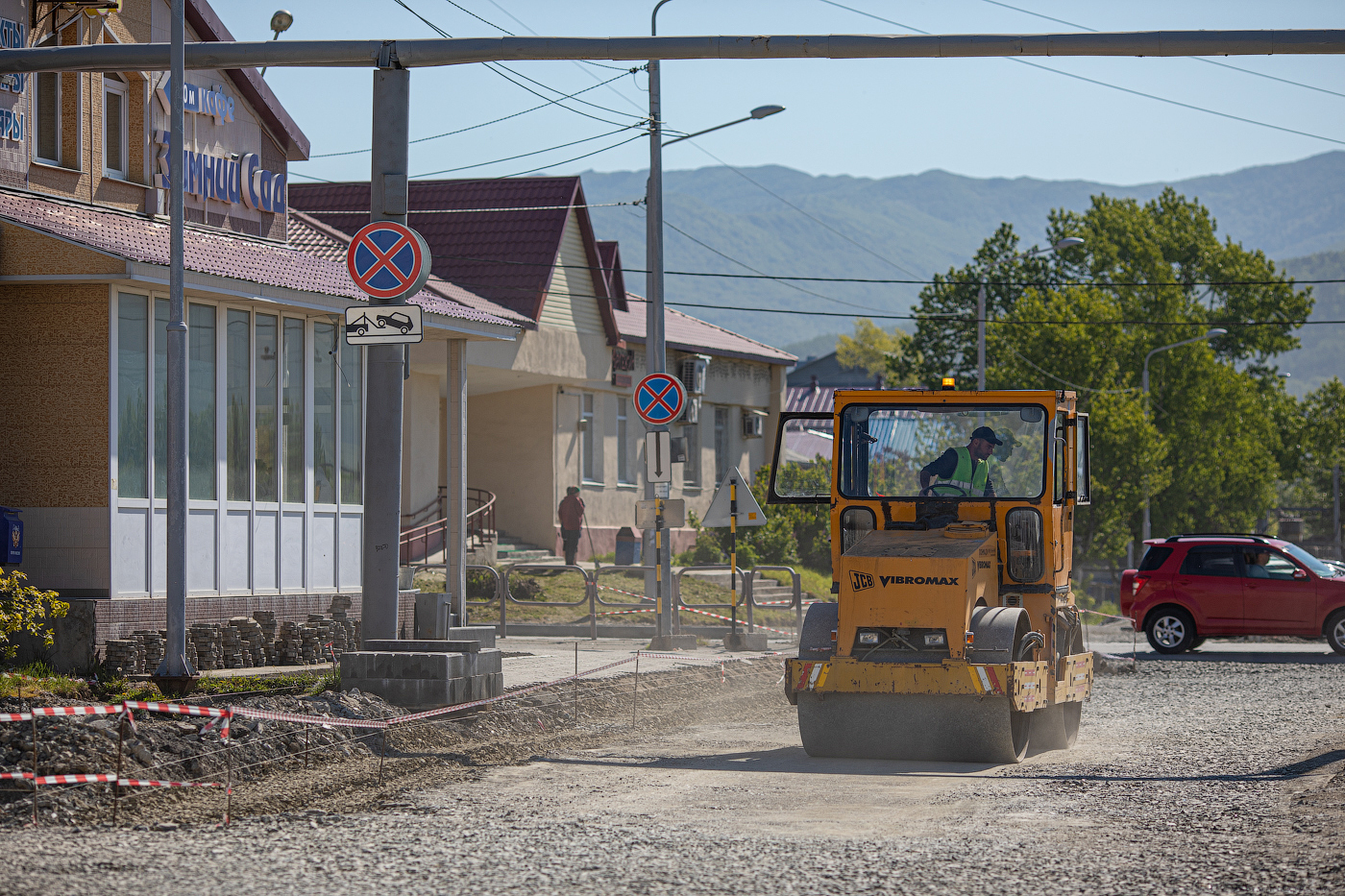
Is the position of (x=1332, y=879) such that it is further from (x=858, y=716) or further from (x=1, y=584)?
(x=1, y=584)

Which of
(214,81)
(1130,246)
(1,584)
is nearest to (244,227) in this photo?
(214,81)

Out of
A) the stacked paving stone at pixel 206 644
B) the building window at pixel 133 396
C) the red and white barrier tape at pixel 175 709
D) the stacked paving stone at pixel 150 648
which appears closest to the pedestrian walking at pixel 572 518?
the stacked paving stone at pixel 206 644

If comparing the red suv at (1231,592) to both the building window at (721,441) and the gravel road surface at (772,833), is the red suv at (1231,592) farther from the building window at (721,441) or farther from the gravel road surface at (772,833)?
the building window at (721,441)

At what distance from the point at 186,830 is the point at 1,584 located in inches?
249

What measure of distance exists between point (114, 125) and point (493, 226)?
1507 cm

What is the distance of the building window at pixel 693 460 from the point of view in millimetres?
41531

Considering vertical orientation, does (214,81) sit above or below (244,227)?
above

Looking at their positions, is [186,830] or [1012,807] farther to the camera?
[1012,807]

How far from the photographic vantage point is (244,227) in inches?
801

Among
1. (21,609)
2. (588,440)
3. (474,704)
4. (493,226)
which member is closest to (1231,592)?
(474,704)

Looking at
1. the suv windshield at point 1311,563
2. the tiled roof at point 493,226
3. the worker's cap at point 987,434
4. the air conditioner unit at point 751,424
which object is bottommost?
the suv windshield at point 1311,563

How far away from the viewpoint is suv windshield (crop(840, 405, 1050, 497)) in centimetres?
1268

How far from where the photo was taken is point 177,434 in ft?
45.9

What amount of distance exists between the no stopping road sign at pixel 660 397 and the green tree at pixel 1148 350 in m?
27.2
